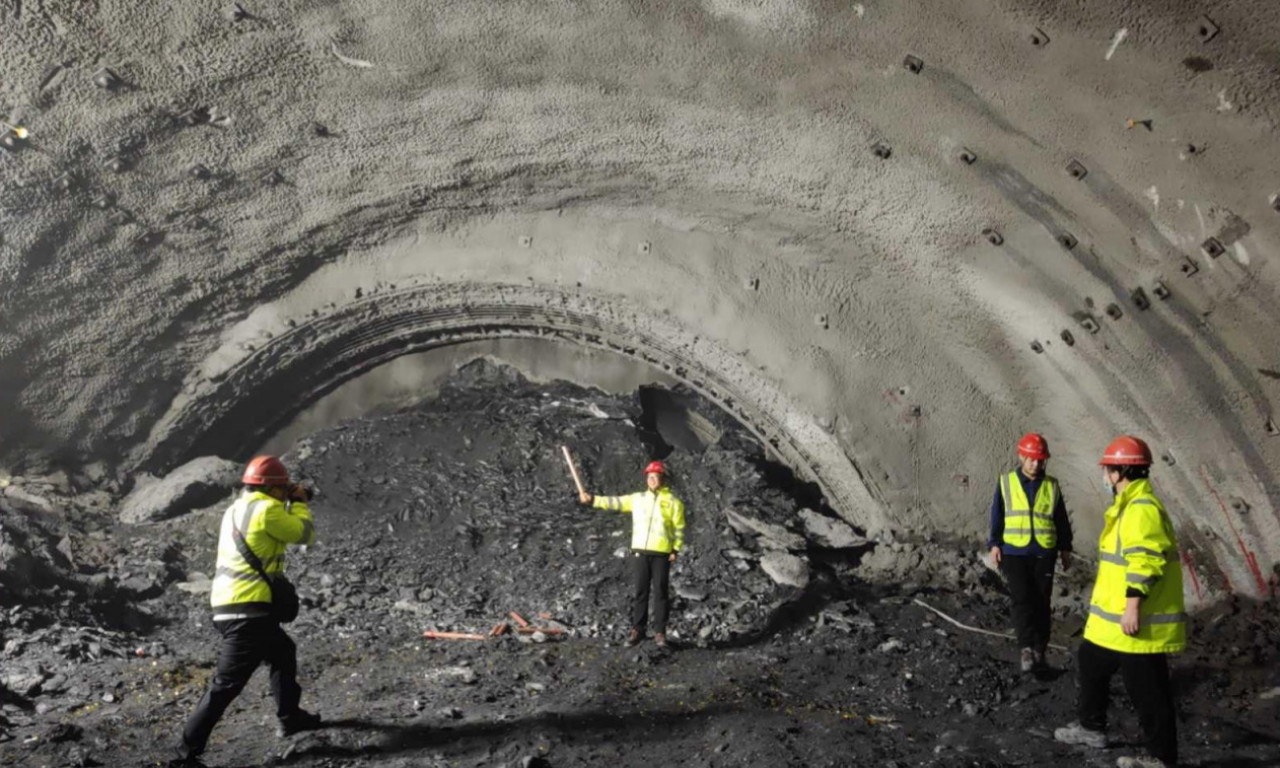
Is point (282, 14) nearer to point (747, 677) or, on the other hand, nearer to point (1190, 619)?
point (747, 677)

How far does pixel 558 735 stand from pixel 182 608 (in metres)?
3.41

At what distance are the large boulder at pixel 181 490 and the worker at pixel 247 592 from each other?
3.96 meters

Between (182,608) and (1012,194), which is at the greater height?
(1012,194)

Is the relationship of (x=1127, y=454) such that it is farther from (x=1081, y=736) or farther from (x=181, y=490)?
(x=181, y=490)

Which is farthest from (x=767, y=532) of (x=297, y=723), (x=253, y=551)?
(x=253, y=551)

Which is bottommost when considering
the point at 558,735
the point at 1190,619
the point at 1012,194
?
the point at 558,735

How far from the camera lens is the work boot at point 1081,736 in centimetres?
400

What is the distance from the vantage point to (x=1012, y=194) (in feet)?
18.0

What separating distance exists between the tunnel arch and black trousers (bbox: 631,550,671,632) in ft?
5.71

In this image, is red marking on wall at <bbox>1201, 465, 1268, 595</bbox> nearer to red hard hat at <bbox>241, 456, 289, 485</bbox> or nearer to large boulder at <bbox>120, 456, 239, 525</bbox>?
red hard hat at <bbox>241, 456, 289, 485</bbox>

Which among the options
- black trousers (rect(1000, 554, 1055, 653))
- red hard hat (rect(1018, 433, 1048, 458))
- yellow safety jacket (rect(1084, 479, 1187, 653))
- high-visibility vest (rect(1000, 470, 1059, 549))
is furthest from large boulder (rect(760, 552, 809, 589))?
yellow safety jacket (rect(1084, 479, 1187, 653))

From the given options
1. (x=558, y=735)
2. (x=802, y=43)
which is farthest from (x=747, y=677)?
(x=802, y=43)

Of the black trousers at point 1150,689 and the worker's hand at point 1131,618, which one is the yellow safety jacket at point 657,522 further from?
the worker's hand at point 1131,618

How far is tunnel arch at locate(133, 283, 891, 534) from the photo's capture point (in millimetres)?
6883
